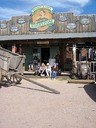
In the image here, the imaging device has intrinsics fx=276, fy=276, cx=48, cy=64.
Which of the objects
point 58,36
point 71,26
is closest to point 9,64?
point 58,36

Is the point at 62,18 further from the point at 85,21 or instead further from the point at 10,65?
the point at 10,65

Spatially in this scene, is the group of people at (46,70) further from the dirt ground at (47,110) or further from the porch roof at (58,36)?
the dirt ground at (47,110)

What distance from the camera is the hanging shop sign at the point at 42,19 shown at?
2170 centimetres

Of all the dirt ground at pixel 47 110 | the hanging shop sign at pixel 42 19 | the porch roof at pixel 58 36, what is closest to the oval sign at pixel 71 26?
the porch roof at pixel 58 36

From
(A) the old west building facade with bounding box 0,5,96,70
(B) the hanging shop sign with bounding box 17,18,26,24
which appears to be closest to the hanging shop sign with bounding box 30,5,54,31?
(A) the old west building facade with bounding box 0,5,96,70

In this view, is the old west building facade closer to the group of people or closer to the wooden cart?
the group of people

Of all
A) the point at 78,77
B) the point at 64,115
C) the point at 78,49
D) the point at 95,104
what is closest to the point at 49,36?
the point at 78,49

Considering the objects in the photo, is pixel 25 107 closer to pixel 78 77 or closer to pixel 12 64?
pixel 12 64

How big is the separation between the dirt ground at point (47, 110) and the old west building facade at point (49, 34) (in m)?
8.50

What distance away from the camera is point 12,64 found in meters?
13.4

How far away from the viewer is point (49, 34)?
69.4 ft

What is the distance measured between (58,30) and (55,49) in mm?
1608

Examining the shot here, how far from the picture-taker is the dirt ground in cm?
670

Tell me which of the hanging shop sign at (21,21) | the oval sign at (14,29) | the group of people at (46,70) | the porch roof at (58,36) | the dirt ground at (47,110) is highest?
the hanging shop sign at (21,21)
